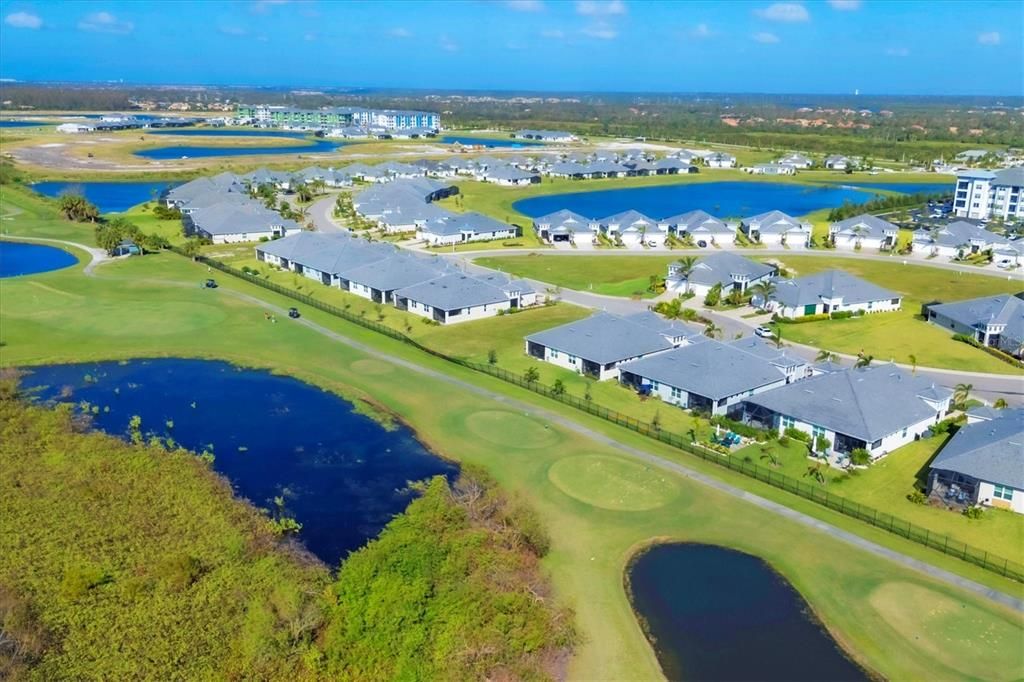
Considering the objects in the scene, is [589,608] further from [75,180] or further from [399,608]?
[75,180]

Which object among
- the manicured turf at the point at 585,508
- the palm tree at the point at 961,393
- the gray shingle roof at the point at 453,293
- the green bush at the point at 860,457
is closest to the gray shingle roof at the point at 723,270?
the gray shingle roof at the point at 453,293

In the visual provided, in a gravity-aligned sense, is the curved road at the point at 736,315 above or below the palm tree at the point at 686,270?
below

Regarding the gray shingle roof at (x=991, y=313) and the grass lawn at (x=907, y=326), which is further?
the gray shingle roof at (x=991, y=313)

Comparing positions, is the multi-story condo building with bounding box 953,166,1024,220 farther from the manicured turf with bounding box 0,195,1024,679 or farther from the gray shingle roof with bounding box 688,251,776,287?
the manicured turf with bounding box 0,195,1024,679

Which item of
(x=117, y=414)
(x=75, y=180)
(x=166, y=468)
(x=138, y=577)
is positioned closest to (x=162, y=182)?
(x=75, y=180)

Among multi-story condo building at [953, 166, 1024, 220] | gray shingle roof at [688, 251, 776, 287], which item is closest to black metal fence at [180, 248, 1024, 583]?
gray shingle roof at [688, 251, 776, 287]

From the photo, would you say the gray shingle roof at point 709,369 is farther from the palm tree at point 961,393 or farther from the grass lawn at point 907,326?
the grass lawn at point 907,326

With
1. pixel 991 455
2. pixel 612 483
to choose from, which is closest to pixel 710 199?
pixel 991 455

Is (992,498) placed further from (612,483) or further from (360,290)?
(360,290)
